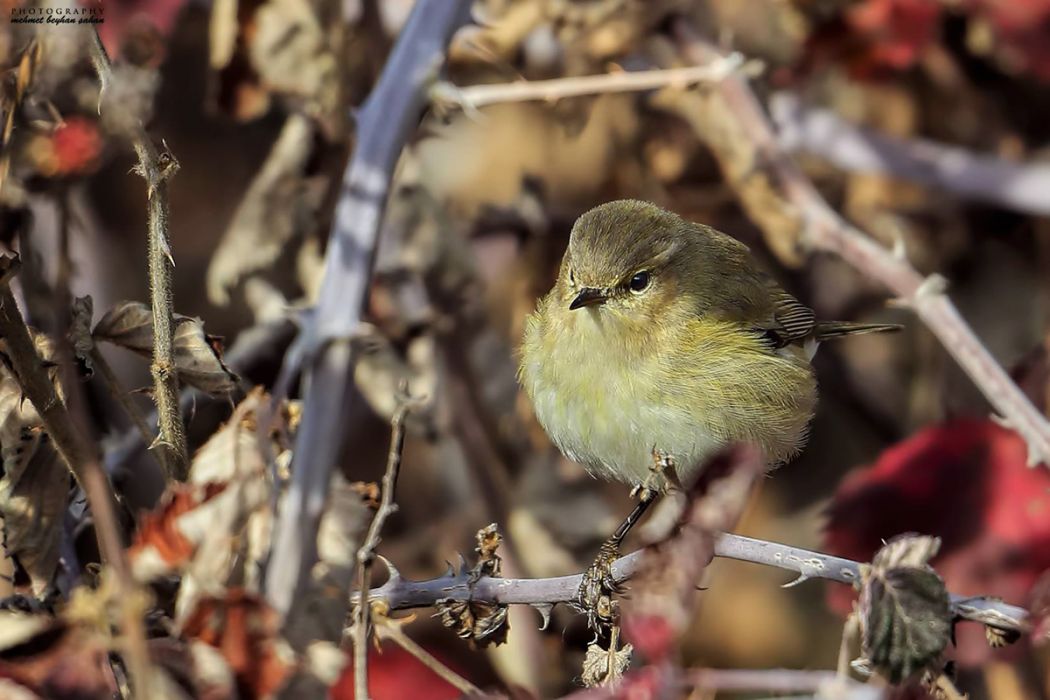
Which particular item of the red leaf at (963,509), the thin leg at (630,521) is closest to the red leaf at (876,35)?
the red leaf at (963,509)

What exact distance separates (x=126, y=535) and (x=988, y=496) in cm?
225

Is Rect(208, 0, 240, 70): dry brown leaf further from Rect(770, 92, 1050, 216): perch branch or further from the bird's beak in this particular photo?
Rect(770, 92, 1050, 216): perch branch

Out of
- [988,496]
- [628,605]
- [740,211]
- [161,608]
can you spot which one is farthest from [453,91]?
[740,211]

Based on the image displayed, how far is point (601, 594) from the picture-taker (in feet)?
8.32

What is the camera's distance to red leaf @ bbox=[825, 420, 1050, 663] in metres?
3.06

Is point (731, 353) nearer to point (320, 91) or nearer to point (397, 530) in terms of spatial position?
point (320, 91)

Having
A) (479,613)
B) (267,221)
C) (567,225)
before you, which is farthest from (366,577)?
(567,225)

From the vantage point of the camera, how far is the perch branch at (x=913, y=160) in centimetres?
388

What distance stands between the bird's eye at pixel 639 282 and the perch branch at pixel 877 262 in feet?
2.10

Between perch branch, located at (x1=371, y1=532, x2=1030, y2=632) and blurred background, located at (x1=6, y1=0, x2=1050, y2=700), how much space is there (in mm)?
533

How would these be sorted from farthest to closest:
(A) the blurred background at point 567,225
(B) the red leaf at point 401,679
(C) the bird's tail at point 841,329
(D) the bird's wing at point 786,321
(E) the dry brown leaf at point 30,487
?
1. (C) the bird's tail at point 841,329
2. (D) the bird's wing at point 786,321
3. (A) the blurred background at point 567,225
4. (B) the red leaf at point 401,679
5. (E) the dry brown leaf at point 30,487

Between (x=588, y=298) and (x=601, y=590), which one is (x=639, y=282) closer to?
(x=588, y=298)

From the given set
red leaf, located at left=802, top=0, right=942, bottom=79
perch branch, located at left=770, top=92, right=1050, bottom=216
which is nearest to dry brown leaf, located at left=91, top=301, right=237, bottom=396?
perch branch, located at left=770, top=92, right=1050, bottom=216

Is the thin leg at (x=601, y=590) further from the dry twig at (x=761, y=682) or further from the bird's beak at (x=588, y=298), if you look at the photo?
the dry twig at (x=761, y=682)
